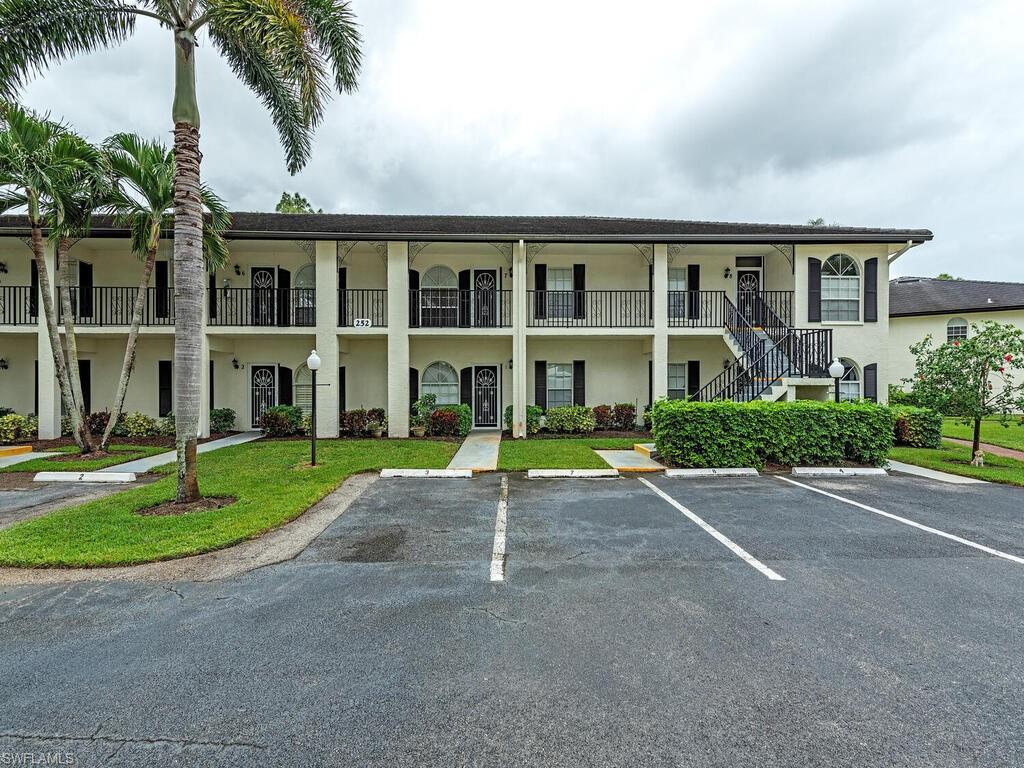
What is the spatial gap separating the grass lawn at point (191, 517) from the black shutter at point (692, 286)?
1009 centimetres

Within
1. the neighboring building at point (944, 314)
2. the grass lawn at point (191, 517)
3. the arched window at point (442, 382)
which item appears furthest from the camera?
the neighboring building at point (944, 314)

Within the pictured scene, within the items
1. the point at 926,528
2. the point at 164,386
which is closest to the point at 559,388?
the point at 926,528

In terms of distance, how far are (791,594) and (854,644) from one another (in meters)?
0.76

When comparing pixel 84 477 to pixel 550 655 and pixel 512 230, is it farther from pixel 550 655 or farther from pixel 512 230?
pixel 512 230

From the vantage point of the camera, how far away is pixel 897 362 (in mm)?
21594

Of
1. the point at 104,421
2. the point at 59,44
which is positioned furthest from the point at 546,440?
the point at 104,421

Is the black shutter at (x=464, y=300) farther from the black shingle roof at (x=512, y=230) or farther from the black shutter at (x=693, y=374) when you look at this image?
the black shutter at (x=693, y=374)

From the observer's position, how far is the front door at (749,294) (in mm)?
14523

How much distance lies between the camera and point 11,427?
12203mm

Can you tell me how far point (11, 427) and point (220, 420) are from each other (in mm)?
4840

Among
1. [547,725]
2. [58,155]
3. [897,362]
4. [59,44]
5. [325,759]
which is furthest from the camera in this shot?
[897,362]

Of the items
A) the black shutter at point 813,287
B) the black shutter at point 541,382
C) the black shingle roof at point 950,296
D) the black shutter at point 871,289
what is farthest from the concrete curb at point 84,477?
the black shingle roof at point 950,296

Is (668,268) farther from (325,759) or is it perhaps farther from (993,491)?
(325,759)

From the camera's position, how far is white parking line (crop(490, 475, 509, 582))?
4.34 m
